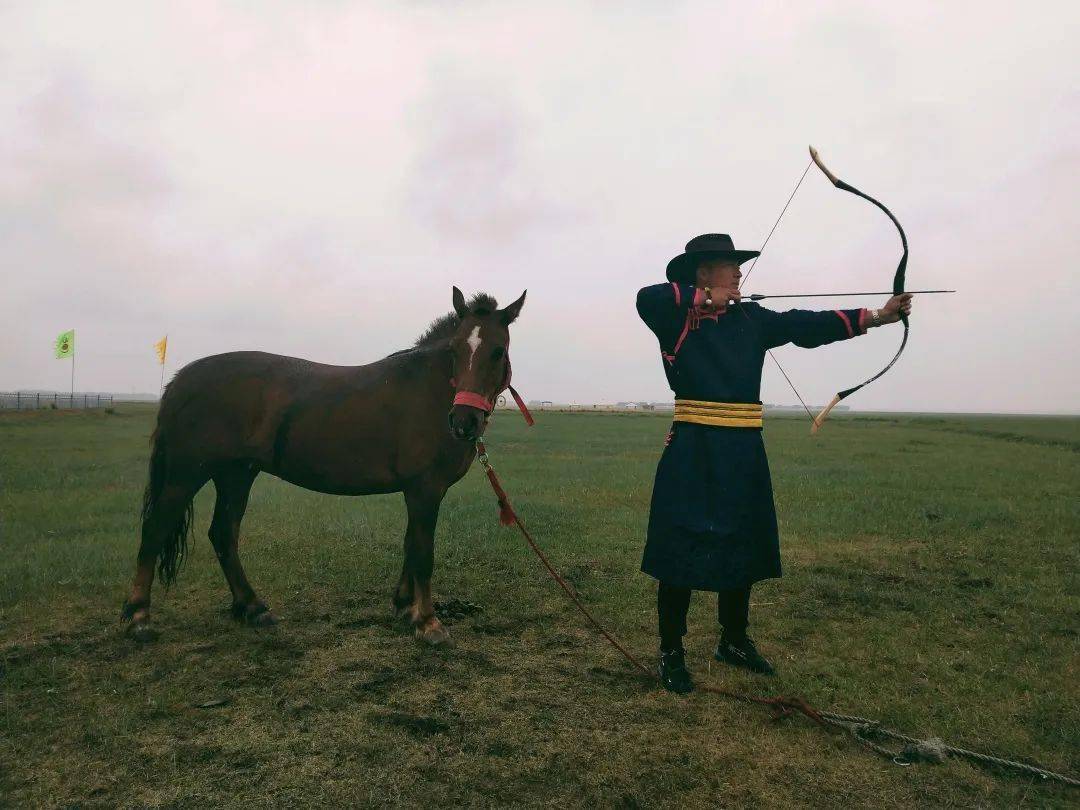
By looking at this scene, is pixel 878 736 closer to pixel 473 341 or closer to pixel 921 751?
pixel 921 751

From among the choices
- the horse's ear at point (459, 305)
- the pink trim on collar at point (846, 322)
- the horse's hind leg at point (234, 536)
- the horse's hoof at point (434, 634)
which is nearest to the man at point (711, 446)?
the pink trim on collar at point (846, 322)

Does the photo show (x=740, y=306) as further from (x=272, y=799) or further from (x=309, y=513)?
(x=309, y=513)

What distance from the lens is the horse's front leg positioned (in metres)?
4.94

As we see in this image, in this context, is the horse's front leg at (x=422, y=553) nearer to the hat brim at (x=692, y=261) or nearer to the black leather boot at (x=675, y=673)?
the black leather boot at (x=675, y=673)

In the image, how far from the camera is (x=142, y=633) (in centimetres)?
478

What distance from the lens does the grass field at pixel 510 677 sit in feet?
10.0

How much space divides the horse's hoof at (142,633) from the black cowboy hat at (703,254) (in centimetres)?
494

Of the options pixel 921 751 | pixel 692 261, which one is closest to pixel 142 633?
pixel 692 261

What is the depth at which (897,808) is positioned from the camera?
288 centimetres

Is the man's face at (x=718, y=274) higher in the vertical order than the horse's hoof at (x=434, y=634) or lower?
higher

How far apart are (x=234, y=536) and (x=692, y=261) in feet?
15.0

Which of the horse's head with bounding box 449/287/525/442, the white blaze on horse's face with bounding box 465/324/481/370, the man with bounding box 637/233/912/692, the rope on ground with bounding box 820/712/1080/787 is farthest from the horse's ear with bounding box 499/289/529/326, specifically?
the rope on ground with bounding box 820/712/1080/787

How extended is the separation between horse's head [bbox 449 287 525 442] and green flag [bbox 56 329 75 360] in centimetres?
4802

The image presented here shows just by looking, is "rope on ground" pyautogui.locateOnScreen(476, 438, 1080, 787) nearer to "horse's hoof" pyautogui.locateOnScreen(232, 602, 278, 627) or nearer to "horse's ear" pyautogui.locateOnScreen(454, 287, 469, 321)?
"horse's ear" pyautogui.locateOnScreen(454, 287, 469, 321)
